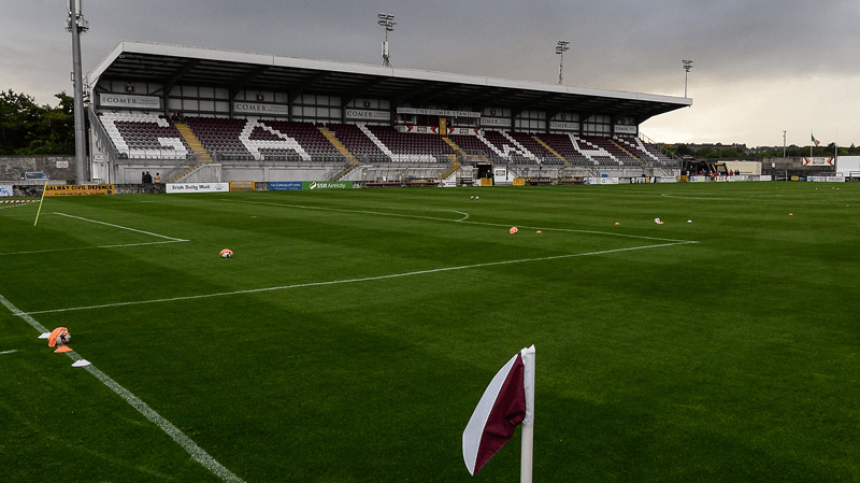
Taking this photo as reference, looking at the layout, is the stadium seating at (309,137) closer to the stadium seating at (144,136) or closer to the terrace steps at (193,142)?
the terrace steps at (193,142)

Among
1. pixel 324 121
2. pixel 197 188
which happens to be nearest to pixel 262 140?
pixel 324 121

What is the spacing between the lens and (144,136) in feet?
179

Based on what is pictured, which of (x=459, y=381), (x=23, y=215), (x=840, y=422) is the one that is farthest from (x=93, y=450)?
(x=23, y=215)

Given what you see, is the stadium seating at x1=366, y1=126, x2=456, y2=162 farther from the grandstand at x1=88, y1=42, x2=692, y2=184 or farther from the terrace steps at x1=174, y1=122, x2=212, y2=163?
the terrace steps at x1=174, y1=122, x2=212, y2=163

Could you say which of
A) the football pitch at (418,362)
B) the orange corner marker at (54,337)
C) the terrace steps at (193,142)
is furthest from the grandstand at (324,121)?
the orange corner marker at (54,337)

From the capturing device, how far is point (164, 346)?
7.21 metres

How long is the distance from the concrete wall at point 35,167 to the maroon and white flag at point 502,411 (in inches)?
2591

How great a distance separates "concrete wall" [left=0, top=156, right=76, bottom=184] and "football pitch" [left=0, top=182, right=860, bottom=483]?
52954 millimetres

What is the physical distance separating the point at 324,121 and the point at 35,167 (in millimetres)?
27340

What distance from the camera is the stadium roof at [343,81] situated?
51875mm

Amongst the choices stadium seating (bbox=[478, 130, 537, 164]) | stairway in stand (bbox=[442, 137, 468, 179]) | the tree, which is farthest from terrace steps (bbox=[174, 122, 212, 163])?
stadium seating (bbox=[478, 130, 537, 164])

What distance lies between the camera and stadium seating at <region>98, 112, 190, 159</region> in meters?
51.8

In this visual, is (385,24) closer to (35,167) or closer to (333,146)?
(333,146)

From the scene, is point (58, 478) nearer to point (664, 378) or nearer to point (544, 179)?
point (664, 378)
